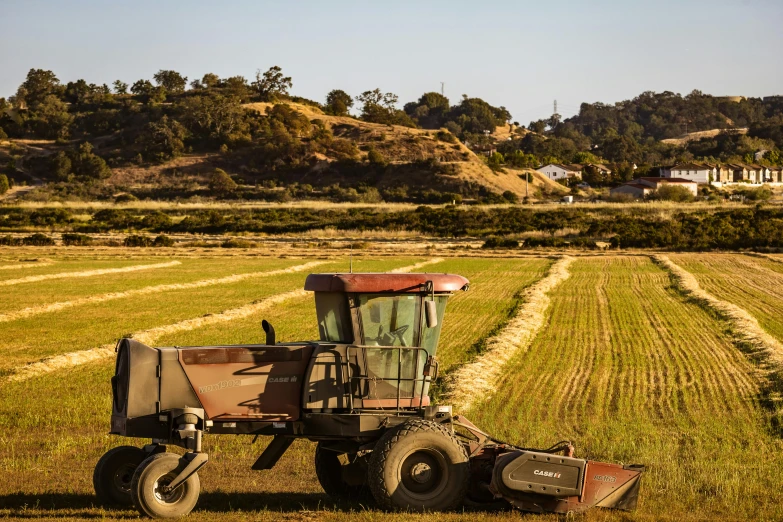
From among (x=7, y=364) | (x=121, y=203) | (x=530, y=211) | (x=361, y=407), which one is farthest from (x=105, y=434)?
(x=121, y=203)

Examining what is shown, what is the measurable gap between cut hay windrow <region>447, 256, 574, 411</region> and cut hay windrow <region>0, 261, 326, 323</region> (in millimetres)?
14030

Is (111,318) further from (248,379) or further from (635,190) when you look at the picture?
(635,190)

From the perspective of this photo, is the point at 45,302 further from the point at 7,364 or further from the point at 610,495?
the point at 610,495

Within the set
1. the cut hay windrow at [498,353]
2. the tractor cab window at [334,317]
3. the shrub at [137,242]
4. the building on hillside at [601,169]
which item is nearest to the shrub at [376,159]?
the building on hillside at [601,169]

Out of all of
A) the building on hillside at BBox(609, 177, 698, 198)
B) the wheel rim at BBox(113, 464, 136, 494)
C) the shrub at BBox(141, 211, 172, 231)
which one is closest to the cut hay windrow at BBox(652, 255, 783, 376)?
the wheel rim at BBox(113, 464, 136, 494)

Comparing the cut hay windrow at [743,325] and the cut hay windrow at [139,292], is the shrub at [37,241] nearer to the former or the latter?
the cut hay windrow at [139,292]

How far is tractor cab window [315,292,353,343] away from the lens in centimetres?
1045

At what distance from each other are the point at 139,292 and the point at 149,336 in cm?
1356

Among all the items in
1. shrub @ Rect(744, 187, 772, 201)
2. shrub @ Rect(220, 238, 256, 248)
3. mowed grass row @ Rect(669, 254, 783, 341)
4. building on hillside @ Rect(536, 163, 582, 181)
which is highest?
building on hillside @ Rect(536, 163, 582, 181)

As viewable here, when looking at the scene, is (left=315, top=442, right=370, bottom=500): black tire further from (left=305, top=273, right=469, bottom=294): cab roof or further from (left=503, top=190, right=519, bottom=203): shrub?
(left=503, top=190, right=519, bottom=203): shrub

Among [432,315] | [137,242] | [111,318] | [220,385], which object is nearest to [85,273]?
[111,318]

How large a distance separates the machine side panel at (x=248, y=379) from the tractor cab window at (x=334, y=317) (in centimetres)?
Result: 33

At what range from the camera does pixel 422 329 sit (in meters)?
10.5

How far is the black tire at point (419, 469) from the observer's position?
32.3 ft
